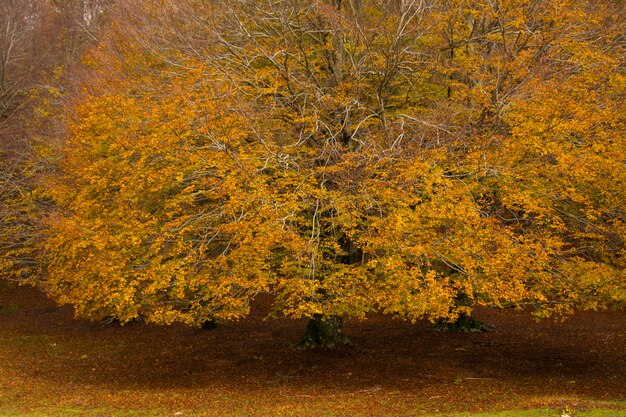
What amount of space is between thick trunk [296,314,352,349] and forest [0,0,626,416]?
0.23 ft

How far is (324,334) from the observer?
760 inches

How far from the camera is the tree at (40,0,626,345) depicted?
13.9 meters

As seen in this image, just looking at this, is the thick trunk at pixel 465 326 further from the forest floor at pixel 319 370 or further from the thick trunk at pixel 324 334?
the thick trunk at pixel 324 334

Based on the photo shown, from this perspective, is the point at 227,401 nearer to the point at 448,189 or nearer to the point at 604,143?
the point at 448,189

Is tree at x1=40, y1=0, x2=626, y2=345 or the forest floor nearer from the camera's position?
tree at x1=40, y1=0, x2=626, y2=345

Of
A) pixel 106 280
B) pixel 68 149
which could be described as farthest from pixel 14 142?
pixel 106 280

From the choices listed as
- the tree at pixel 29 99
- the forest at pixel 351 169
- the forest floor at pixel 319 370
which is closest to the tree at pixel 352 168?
the forest at pixel 351 169

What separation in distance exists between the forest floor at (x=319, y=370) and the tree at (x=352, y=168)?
6.48 ft

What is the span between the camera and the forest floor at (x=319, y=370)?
47.2ft

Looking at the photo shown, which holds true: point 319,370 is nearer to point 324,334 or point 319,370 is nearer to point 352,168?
point 324,334

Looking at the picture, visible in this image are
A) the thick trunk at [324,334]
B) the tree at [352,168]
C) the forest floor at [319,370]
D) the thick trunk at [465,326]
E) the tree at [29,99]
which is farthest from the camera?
the tree at [29,99]

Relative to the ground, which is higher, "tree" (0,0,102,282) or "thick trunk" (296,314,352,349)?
"tree" (0,0,102,282)

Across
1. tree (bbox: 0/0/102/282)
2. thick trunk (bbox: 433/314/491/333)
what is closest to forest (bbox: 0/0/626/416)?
thick trunk (bbox: 433/314/491/333)

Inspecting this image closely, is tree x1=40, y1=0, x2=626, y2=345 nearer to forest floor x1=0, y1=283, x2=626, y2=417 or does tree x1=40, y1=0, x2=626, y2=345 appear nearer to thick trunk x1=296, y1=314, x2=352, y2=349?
thick trunk x1=296, y1=314, x2=352, y2=349
